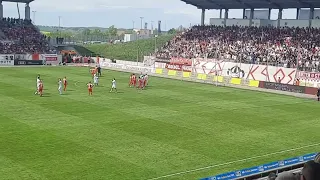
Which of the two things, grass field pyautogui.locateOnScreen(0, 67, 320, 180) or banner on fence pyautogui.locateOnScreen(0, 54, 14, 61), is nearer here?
grass field pyautogui.locateOnScreen(0, 67, 320, 180)

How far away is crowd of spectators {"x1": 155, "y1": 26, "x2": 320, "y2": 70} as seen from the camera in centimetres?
5469

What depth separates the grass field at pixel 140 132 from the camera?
15734 millimetres

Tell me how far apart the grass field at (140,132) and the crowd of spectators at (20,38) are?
111 ft

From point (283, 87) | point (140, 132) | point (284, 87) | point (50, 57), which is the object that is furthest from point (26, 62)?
point (140, 132)

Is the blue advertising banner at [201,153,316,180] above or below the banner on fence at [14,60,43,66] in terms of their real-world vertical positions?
below

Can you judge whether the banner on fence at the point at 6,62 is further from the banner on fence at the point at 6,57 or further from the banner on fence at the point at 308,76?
the banner on fence at the point at 308,76

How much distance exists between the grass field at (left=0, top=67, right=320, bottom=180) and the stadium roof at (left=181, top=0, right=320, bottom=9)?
29570 millimetres

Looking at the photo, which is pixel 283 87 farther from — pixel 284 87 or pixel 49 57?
pixel 49 57

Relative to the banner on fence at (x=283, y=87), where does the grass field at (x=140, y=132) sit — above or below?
below

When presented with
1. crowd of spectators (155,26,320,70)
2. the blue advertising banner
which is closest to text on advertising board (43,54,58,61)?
crowd of spectators (155,26,320,70)

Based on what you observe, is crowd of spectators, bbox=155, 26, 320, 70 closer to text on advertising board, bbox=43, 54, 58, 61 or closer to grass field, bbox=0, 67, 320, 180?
text on advertising board, bbox=43, 54, 58, 61

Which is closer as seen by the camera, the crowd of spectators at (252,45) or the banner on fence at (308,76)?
the banner on fence at (308,76)

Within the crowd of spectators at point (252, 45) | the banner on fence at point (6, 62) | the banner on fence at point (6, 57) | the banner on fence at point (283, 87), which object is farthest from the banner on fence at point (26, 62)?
the banner on fence at point (283, 87)

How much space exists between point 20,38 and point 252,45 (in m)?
38.5
